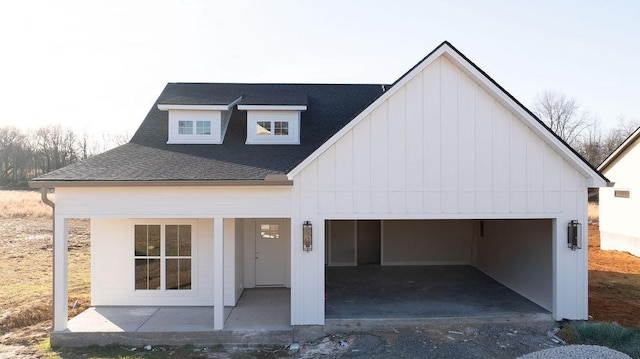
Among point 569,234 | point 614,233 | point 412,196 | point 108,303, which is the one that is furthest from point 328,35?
point 614,233

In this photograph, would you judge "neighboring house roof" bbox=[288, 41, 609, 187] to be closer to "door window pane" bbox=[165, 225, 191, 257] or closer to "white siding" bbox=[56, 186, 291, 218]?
"white siding" bbox=[56, 186, 291, 218]

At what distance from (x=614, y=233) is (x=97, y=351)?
781 inches

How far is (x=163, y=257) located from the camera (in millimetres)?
10055

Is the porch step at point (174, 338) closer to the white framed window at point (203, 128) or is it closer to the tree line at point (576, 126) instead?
the white framed window at point (203, 128)

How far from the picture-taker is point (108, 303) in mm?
10055

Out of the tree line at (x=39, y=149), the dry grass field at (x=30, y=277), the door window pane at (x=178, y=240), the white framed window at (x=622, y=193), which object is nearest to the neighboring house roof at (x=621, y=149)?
the white framed window at (x=622, y=193)

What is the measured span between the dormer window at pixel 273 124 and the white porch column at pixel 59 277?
501 centimetres

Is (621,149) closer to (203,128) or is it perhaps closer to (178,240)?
(203,128)

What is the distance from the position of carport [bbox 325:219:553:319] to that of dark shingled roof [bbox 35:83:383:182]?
387 cm

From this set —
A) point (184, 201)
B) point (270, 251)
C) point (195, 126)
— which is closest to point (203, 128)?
point (195, 126)

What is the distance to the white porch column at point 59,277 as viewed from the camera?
8.29 m

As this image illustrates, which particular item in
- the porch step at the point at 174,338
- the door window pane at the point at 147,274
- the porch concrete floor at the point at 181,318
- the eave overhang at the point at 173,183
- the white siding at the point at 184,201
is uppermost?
the eave overhang at the point at 173,183

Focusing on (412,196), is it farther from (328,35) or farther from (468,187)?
(328,35)

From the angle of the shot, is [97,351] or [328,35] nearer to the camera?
[97,351]
